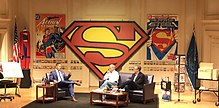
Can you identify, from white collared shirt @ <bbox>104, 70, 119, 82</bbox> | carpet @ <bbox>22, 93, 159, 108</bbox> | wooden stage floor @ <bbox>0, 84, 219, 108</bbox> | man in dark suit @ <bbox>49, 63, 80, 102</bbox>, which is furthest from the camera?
white collared shirt @ <bbox>104, 70, 119, 82</bbox>

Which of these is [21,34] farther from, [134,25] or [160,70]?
[160,70]

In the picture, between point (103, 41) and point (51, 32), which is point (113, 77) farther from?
point (51, 32)

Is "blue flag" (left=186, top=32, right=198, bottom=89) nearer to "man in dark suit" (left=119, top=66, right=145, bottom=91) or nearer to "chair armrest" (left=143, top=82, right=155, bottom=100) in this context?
"chair armrest" (left=143, top=82, right=155, bottom=100)

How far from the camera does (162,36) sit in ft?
49.5

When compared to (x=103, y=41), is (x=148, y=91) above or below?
below

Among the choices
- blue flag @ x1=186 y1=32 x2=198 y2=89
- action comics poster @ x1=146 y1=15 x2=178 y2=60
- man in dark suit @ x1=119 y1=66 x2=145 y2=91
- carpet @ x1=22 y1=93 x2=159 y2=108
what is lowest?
carpet @ x1=22 y1=93 x2=159 y2=108

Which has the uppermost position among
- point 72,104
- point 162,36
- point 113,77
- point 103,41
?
point 162,36

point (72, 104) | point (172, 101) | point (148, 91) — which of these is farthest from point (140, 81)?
point (72, 104)

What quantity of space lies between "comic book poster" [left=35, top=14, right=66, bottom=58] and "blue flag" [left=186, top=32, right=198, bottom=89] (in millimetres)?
4465

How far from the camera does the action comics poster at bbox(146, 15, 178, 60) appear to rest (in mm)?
15062

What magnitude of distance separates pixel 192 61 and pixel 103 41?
128 inches

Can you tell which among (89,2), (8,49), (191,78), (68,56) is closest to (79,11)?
(89,2)

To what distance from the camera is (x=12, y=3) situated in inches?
589

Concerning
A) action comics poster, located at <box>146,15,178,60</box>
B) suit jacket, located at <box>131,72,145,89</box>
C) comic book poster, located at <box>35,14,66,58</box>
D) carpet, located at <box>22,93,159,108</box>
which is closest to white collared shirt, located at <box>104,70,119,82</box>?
suit jacket, located at <box>131,72,145,89</box>
